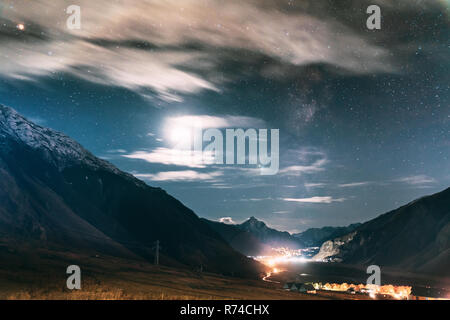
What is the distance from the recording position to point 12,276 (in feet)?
510
